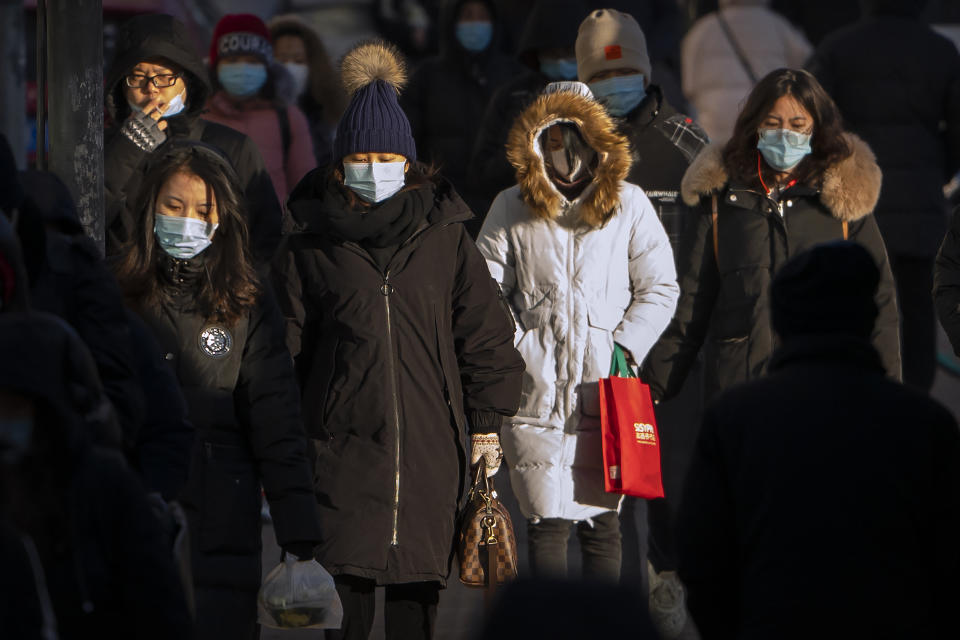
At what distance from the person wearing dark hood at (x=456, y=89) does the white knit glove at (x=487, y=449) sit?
3.11 m

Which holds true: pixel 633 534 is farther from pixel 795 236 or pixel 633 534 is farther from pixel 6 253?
pixel 6 253

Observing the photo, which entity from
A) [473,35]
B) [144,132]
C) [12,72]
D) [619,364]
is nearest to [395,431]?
[619,364]

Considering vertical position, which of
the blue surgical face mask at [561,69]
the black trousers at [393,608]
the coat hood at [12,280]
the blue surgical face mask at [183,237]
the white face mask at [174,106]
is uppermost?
the blue surgical face mask at [561,69]

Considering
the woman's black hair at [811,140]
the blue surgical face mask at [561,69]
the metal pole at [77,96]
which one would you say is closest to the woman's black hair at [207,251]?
the metal pole at [77,96]

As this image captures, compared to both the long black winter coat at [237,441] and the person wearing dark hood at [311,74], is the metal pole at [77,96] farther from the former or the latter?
the person wearing dark hood at [311,74]

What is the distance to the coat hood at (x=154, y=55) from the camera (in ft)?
25.8

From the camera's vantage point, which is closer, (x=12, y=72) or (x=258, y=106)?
(x=258, y=106)

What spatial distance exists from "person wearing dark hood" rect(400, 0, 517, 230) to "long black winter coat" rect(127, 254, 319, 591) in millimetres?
3976

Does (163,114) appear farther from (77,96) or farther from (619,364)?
(619,364)

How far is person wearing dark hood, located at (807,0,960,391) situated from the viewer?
31.4 feet

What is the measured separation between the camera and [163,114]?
7.90 m

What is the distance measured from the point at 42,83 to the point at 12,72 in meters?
4.78

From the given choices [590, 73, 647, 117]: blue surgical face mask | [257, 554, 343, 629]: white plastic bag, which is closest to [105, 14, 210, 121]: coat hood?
[590, 73, 647, 117]: blue surgical face mask

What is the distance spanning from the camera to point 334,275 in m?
6.64
